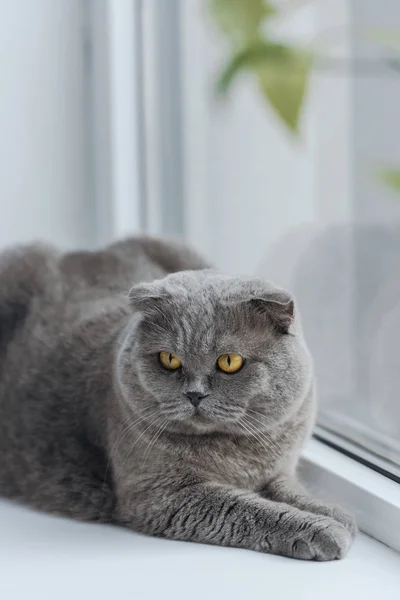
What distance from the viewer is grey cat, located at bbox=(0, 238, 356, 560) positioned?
110 centimetres

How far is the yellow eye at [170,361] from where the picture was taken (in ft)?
3.68

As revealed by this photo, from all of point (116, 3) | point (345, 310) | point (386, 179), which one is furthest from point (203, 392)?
point (116, 3)

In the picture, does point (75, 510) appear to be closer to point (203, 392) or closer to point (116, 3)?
point (203, 392)

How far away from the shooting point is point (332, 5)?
5.63 feet

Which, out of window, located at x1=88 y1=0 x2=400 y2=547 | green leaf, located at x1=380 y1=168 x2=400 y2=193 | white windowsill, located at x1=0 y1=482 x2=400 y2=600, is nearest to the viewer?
green leaf, located at x1=380 y1=168 x2=400 y2=193

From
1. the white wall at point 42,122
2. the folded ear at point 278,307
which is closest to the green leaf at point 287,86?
the folded ear at point 278,307

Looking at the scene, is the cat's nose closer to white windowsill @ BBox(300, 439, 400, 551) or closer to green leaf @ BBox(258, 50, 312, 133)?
white windowsill @ BBox(300, 439, 400, 551)

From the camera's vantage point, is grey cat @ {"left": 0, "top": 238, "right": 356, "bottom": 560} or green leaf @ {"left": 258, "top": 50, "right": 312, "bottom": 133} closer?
green leaf @ {"left": 258, "top": 50, "right": 312, "bottom": 133}

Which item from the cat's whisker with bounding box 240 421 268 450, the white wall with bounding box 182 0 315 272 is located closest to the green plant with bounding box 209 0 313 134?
the cat's whisker with bounding box 240 421 268 450

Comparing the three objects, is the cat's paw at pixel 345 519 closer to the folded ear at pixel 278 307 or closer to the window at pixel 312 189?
the window at pixel 312 189

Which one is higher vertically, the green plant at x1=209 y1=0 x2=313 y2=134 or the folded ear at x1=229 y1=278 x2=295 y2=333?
the green plant at x1=209 y1=0 x2=313 y2=134

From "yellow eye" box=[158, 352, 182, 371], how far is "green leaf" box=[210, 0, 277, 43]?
0.55 metres

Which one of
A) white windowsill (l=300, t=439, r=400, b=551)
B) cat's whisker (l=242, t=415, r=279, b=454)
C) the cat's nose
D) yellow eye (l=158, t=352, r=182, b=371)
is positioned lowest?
white windowsill (l=300, t=439, r=400, b=551)

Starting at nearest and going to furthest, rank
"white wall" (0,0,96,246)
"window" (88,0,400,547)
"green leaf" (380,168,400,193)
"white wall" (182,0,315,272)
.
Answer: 1. "green leaf" (380,168,400,193)
2. "window" (88,0,400,547)
3. "white wall" (182,0,315,272)
4. "white wall" (0,0,96,246)
